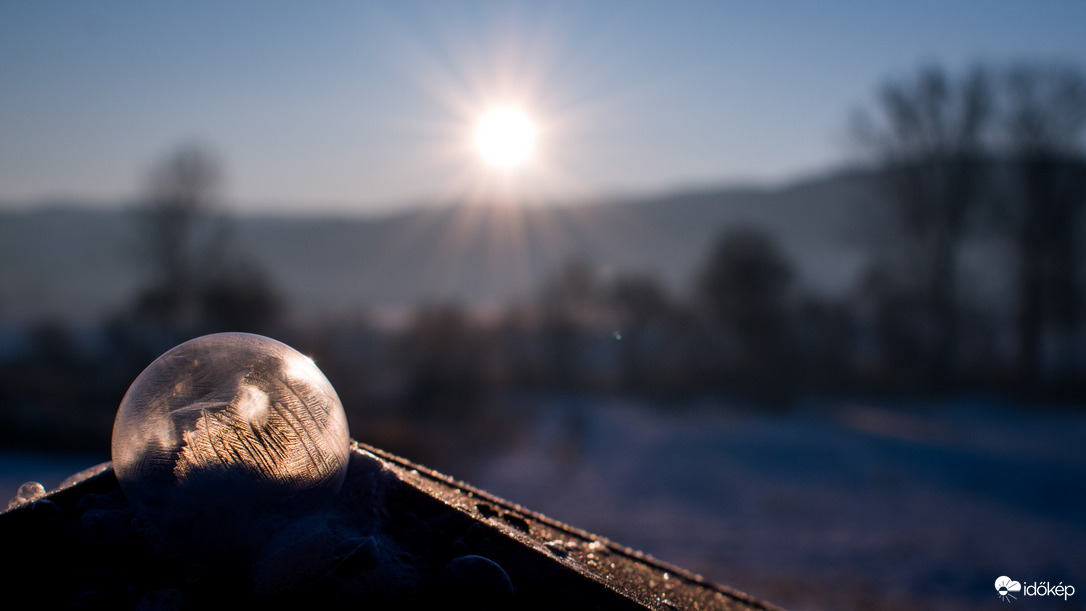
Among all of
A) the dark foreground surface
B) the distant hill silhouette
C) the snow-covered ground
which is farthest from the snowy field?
the distant hill silhouette

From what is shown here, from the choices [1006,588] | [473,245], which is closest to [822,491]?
[1006,588]

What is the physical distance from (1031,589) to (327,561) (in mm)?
12845

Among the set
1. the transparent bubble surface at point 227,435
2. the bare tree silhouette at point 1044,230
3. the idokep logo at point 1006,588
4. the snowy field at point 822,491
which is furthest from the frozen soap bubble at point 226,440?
the bare tree silhouette at point 1044,230

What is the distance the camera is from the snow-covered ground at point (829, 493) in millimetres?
11398

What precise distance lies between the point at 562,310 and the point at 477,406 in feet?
26.2

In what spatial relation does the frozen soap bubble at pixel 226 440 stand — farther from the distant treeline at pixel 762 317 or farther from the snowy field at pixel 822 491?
the distant treeline at pixel 762 317

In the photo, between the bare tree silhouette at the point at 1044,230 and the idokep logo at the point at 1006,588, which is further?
the bare tree silhouette at the point at 1044,230

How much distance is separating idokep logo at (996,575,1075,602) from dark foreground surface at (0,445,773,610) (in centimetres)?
1067

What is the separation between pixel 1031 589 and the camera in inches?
431

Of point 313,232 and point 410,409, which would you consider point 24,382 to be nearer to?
point 410,409

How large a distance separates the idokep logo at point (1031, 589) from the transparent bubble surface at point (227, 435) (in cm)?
1159

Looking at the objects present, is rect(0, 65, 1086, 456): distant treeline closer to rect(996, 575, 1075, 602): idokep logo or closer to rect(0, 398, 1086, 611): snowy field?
rect(0, 398, 1086, 611): snowy field

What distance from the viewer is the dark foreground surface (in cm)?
189

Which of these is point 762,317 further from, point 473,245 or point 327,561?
point 473,245
